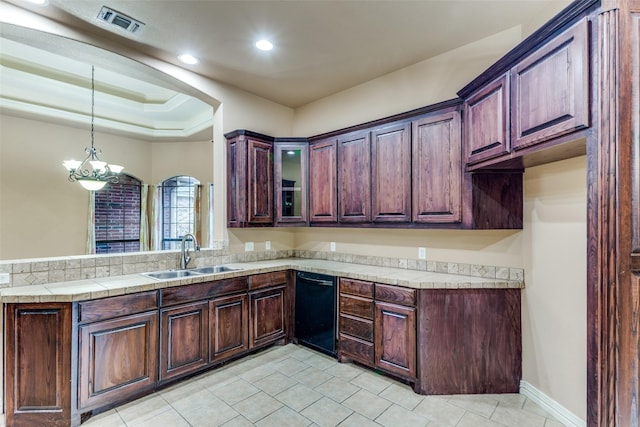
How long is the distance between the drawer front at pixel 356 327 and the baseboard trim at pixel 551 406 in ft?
4.13

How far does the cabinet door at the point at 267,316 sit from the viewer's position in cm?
318

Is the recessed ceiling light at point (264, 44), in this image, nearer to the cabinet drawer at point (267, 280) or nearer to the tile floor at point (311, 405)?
the cabinet drawer at point (267, 280)

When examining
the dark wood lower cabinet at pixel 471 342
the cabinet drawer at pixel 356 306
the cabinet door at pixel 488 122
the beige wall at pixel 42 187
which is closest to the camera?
the cabinet door at pixel 488 122

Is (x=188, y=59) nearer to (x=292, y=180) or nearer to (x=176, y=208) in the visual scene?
(x=292, y=180)

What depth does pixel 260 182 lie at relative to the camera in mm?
3592

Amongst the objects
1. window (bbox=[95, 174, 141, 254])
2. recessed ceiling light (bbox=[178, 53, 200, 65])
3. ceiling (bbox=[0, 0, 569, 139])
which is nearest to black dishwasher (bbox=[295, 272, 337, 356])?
ceiling (bbox=[0, 0, 569, 139])

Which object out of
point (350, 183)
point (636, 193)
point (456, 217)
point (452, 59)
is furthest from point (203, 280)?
point (452, 59)

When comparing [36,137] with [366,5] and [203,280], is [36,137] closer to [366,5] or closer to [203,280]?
[203,280]

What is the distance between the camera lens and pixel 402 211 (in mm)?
2914

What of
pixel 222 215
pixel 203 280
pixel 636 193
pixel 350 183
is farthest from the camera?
pixel 222 215

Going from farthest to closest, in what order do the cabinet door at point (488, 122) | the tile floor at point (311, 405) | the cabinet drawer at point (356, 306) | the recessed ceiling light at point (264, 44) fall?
Result: the cabinet drawer at point (356, 306), the recessed ceiling light at point (264, 44), the tile floor at point (311, 405), the cabinet door at point (488, 122)

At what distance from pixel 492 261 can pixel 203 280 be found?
2569 millimetres

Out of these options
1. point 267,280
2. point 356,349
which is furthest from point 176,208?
point 356,349

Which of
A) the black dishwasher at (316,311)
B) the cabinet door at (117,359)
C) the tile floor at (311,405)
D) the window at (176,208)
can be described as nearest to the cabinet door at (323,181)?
the black dishwasher at (316,311)
